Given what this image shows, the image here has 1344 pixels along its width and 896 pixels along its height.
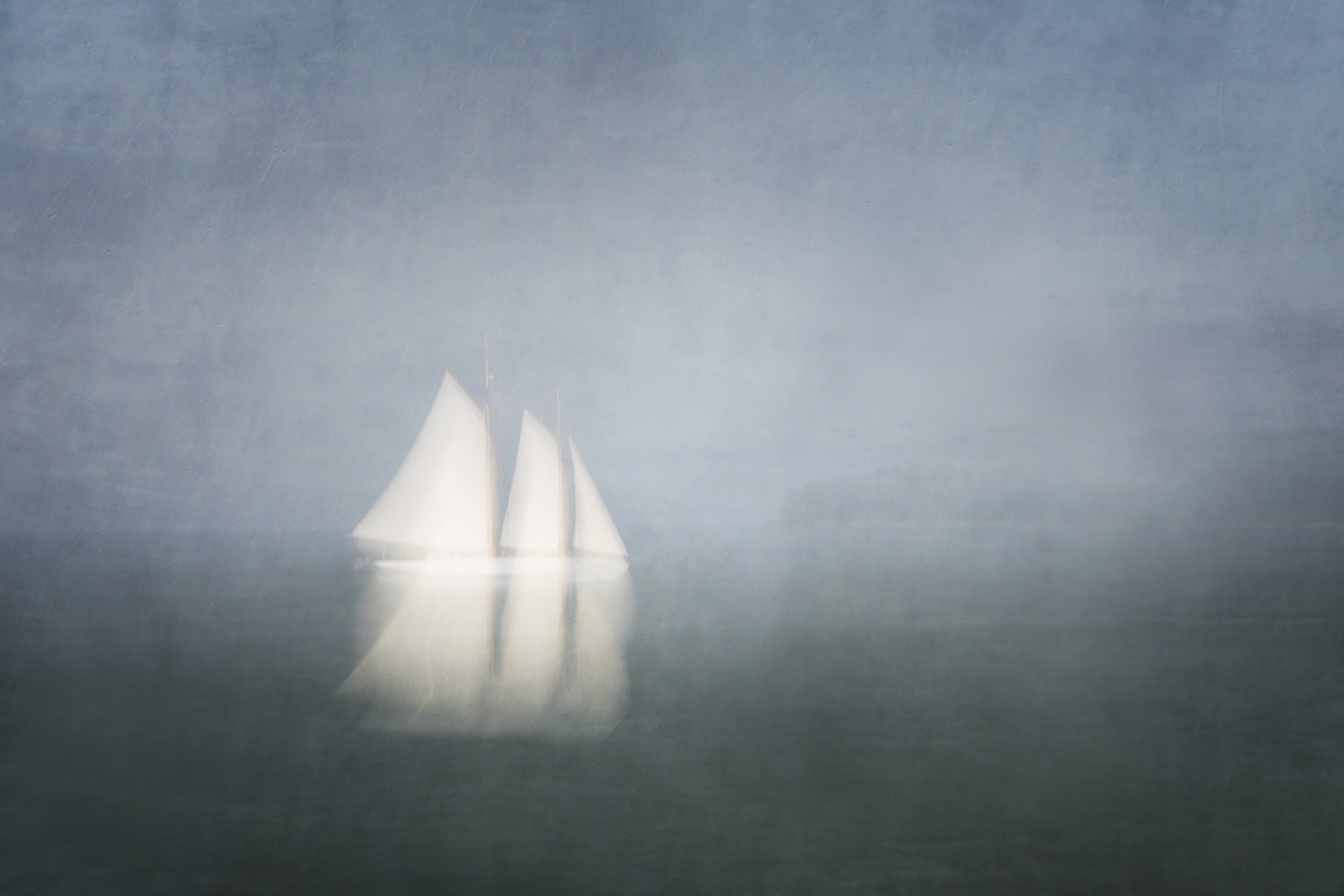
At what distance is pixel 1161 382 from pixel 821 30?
4.01 feet

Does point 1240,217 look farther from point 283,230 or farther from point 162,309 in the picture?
point 162,309

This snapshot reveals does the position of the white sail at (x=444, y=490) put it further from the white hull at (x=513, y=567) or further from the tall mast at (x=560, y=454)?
the tall mast at (x=560, y=454)

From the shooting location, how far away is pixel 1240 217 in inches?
107

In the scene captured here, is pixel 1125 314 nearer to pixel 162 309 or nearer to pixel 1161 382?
pixel 1161 382

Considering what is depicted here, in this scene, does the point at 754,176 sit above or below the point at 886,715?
above

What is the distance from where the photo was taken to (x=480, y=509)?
271 cm

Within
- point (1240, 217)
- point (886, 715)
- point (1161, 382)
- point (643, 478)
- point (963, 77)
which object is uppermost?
point (963, 77)

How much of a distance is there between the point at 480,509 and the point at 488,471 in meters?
0.10

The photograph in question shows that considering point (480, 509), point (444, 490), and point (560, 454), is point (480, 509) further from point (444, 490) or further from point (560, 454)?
point (560, 454)

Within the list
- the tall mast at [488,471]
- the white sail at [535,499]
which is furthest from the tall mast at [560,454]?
the tall mast at [488,471]

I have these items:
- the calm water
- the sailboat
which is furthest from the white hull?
the calm water

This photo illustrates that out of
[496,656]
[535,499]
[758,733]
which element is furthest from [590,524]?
[758,733]

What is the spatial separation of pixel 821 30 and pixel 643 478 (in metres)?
1.21

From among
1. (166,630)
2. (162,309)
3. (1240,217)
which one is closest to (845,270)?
(1240,217)
